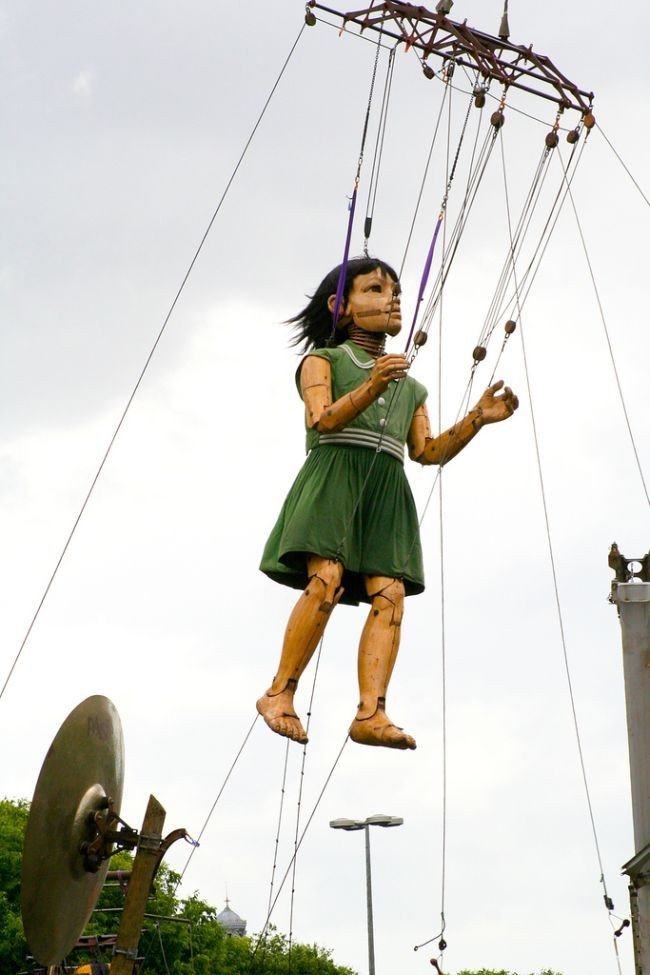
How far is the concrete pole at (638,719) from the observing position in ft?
28.6

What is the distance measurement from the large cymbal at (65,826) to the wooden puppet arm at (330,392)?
207 cm

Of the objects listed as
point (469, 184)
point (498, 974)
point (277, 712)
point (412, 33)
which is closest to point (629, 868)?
point (277, 712)

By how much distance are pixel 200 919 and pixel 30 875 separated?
79.9ft

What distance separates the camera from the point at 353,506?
930 centimetres

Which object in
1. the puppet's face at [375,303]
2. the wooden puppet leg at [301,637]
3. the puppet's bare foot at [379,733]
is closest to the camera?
the puppet's bare foot at [379,733]

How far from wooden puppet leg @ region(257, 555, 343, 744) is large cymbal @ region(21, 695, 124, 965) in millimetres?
1075

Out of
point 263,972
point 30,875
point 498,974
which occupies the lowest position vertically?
point 30,875

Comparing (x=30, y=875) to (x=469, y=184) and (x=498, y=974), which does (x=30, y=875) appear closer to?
(x=469, y=184)

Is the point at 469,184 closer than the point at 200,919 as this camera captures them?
Yes

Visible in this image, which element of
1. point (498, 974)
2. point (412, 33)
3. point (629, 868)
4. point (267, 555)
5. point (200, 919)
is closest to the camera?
point (629, 868)

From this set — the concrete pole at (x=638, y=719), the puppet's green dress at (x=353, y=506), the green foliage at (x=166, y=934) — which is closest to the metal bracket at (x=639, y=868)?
the concrete pole at (x=638, y=719)

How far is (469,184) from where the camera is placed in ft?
32.7

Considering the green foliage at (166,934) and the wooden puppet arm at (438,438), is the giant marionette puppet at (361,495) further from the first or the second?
the green foliage at (166,934)

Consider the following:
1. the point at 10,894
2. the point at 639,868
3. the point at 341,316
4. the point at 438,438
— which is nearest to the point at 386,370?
the point at 438,438
